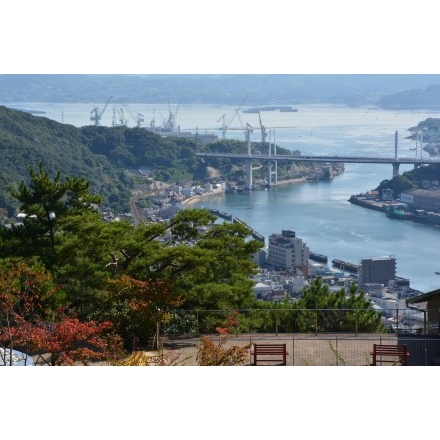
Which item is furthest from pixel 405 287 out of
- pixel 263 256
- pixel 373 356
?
pixel 373 356

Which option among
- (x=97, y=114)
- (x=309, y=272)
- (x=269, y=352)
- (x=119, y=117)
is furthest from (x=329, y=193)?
(x=269, y=352)

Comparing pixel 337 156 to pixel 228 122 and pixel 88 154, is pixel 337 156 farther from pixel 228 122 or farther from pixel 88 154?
pixel 228 122

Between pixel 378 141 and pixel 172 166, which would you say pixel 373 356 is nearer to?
pixel 172 166

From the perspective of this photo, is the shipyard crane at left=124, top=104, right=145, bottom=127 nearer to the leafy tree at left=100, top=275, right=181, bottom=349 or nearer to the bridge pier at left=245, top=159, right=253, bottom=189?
the bridge pier at left=245, top=159, right=253, bottom=189

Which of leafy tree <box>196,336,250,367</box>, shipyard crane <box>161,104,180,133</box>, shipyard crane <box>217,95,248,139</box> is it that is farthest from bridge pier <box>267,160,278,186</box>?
leafy tree <box>196,336,250,367</box>

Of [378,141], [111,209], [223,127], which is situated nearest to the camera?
[111,209]

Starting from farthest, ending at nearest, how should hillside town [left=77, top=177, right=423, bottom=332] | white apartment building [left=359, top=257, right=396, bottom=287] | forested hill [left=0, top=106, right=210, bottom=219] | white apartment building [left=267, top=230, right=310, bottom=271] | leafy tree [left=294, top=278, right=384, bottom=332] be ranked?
forested hill [left=0, top=106, right=210, bottom=219]
white apartment building [left=267, top=230, right=310, bottom=271]
white apartment building [left=359, top=257, right=396, bottom=287]
hillside town [left=77, top=177, right=423, bottom=332]
leafy tree [left=294, top=278, right=384, bottom=332]

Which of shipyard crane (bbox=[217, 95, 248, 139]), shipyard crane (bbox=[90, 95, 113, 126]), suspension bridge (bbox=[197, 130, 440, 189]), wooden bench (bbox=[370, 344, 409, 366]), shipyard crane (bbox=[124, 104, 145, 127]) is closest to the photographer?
wooden bench (bbox=[370, 344, 409, 366])
